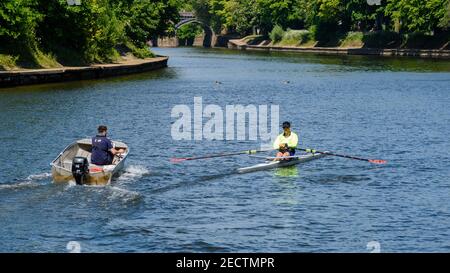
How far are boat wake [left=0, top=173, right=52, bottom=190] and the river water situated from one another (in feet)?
0.23

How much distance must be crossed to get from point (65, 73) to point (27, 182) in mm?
46968

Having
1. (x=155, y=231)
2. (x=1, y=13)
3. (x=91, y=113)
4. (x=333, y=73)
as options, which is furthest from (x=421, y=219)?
(x=333, y=73)

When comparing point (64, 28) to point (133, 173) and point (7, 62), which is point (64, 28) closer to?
point (7, 62)

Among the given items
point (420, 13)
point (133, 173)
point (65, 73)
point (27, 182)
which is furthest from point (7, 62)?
point (420, 13)

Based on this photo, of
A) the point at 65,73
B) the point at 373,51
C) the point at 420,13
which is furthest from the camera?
the point at 373,51

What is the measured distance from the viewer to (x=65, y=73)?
78188 millimetres

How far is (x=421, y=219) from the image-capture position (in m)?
27.7

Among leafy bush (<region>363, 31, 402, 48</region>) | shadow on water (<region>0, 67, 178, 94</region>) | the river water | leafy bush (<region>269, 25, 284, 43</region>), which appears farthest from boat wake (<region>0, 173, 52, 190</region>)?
leafy bush (<region>269, 25, 284, 43</region>)

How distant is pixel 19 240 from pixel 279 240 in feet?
23.5

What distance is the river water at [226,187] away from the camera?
25.3m

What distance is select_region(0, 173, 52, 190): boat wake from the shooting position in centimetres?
3145
